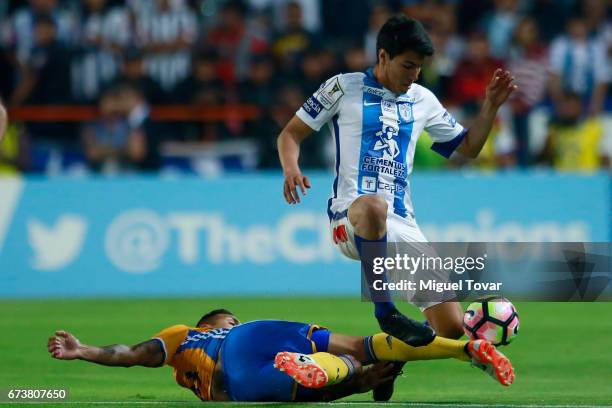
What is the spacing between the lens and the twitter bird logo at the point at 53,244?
48.6 feet

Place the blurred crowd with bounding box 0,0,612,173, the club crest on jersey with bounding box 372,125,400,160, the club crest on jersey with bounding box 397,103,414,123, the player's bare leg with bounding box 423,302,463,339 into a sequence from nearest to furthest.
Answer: the player's bare leg with bounding box 423,302,463,339, the club crest on jersey with bounding box 372,125,400,160, the club crest on jersey with bounding box 397,103,414,123, the blurred crowd with bounding box 0,0,612,173

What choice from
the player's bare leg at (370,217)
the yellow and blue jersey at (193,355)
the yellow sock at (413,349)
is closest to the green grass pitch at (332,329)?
the yellow and blue jersey at (193,355)

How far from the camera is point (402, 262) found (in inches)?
300

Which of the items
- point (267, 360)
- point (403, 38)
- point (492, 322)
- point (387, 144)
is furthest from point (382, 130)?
point (267, 360)

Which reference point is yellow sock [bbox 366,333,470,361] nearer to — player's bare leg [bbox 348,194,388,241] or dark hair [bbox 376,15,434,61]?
player's bare leg [bbox 348,194,388,241]

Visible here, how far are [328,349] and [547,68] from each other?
10.9 m

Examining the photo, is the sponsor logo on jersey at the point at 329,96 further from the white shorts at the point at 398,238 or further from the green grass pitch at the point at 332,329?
the green grass pitch at the point at 332,329

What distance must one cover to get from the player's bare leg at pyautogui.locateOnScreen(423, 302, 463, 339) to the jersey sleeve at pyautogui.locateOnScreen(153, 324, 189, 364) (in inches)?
58.5

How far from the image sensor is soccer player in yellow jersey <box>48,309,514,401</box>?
7.02 metres

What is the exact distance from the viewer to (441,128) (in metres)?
8.29

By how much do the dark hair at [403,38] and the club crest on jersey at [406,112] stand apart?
35 centimetres

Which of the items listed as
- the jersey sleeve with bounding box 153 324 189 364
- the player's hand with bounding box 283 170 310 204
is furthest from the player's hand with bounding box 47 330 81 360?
the player's hand with bounding box 283 170 310 204

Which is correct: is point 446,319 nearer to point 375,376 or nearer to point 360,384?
point 375,376

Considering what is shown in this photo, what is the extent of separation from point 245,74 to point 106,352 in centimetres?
1036
